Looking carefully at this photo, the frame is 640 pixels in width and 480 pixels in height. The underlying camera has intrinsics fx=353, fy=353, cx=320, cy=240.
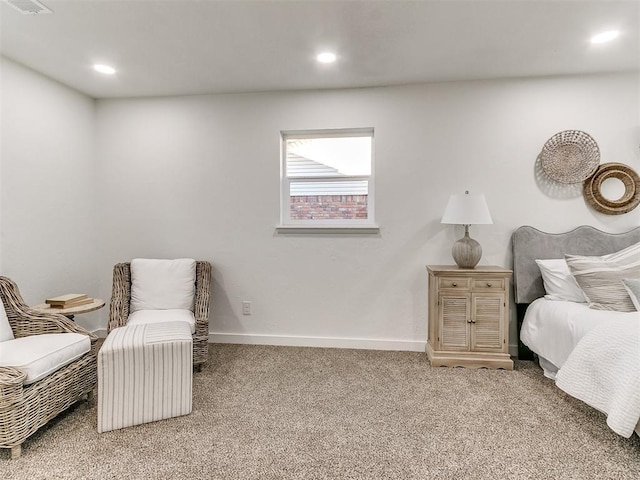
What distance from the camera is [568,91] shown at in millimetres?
3006

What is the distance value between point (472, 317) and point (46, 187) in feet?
12.1

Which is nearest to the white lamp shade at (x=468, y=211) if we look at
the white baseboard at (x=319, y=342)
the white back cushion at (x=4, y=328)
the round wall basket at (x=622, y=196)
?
the round wall basket at (x=622, y=196)

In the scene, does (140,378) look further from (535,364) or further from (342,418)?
(535,364)

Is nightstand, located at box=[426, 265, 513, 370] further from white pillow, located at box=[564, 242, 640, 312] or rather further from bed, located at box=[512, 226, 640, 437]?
white pillow, located at box=[564, 242, 640, 312]

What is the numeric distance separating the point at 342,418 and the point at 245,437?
1.85 ft

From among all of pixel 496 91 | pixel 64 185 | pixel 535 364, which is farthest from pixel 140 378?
pixel 496 91

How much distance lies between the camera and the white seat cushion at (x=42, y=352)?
1779 mm

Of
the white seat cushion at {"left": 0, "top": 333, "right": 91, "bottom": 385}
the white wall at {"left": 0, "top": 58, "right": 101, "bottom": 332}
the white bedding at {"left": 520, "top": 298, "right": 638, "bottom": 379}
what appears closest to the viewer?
the white seat cushion at {"left": 0, "top": 333, "right": 91, "bottom": 385}

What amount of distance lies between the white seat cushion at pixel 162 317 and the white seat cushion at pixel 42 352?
1.81ft

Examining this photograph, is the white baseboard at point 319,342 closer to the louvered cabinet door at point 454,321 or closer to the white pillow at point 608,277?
the louvered cabinet door at point 454,321

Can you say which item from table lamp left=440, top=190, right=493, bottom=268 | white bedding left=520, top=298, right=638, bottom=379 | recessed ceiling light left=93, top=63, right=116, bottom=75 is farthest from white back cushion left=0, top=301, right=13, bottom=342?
white bedding left=520, top=298, right=638, bottom=379

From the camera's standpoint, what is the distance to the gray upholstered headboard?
2.92 m

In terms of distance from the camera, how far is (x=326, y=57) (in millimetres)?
2633

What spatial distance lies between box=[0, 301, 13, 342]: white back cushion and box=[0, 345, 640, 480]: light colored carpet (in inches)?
23.2
